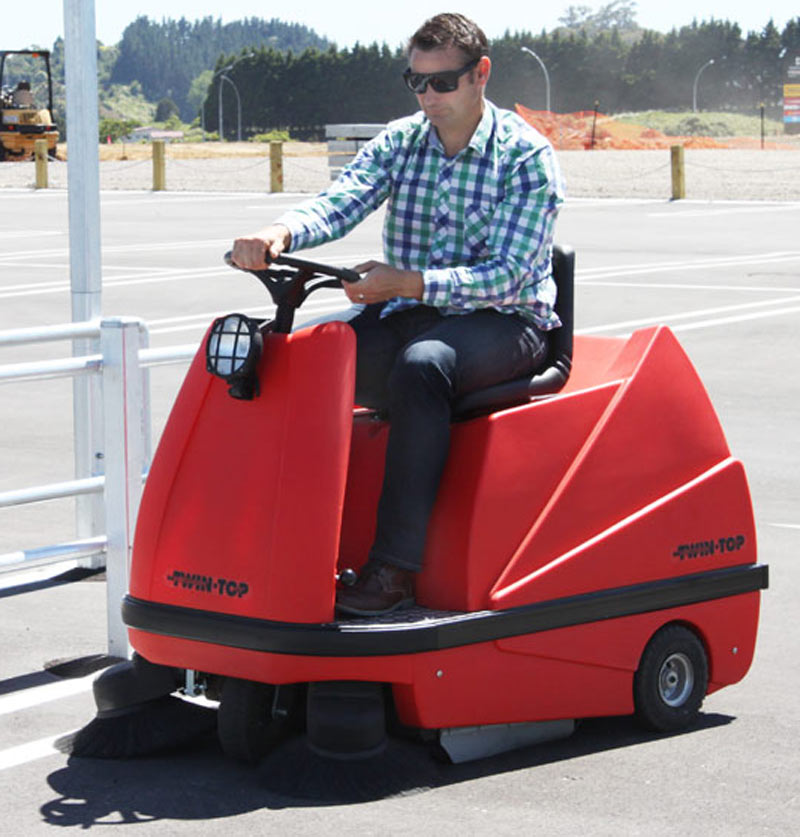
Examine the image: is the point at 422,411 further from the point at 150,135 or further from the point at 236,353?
the point at 150,135

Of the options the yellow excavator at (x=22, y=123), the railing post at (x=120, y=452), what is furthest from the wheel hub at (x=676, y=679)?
the yellow excavator at (x=22, y=123)

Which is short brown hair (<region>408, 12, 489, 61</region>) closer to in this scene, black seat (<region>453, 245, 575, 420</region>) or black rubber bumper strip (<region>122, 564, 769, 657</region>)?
black seat (<region>453, 245, 575, 420</region>)

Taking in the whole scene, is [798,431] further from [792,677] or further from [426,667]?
[426,667]

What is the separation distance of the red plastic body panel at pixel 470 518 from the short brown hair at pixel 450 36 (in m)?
0.85

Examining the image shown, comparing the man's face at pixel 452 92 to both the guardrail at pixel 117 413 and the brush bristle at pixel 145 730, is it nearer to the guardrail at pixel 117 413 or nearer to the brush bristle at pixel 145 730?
the guardrail at pixel 117 413

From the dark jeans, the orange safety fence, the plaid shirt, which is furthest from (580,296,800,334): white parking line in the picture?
the orange safety fence

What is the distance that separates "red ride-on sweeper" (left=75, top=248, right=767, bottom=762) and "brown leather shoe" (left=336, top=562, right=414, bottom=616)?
4cm

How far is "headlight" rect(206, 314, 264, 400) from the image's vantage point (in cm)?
426

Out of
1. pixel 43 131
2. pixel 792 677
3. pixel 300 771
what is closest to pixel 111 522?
pixel 300 771

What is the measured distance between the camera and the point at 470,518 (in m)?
4.41

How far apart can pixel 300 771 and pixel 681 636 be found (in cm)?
124

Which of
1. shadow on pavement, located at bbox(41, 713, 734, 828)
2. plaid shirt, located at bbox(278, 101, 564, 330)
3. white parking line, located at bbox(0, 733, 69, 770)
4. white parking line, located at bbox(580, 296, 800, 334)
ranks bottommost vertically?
white parking line, located at bbox(0, 733, 69, 770)

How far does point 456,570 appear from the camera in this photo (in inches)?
174

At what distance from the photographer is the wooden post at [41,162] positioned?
3962 centimetres
